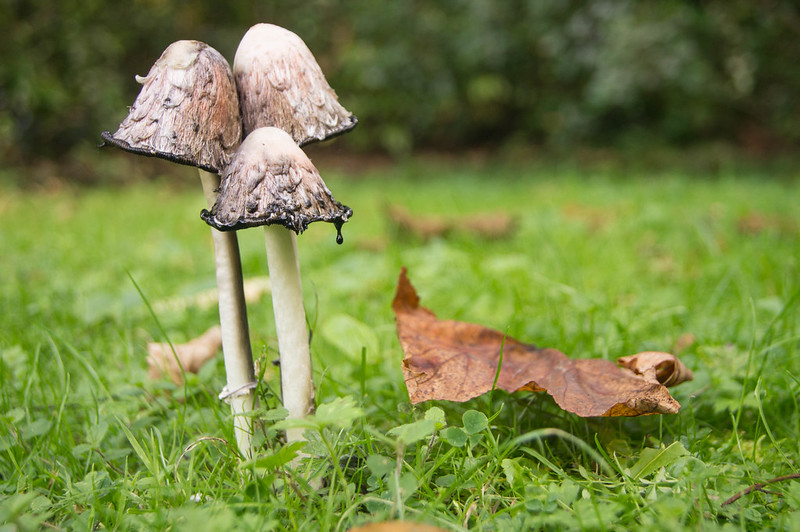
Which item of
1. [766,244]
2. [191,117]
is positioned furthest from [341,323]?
[766,244]

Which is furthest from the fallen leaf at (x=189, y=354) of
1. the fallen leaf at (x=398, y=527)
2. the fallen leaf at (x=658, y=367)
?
the fallen leaf at (x=658, y=367)

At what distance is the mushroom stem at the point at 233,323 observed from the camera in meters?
1.19

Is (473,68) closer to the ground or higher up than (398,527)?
higher up

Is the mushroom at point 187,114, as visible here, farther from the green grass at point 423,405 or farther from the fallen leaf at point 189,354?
the fallen leaf at point 189,354

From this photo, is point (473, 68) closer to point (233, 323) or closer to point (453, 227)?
point (453, 227)

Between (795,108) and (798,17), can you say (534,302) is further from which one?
(795,108)

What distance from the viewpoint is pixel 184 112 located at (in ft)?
3.44

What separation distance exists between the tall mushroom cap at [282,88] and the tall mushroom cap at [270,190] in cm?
8

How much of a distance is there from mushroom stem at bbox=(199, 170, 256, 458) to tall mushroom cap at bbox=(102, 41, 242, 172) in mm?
111

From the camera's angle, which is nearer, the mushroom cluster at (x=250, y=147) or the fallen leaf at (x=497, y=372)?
the mushroom cluster at (x=250, y=147)

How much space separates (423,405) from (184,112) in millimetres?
770

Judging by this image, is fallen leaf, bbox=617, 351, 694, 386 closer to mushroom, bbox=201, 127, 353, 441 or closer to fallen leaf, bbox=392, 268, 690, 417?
fallen leaf, bbox=392, 268, 690, 417

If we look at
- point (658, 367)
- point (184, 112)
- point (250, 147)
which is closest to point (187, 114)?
point (184, 112)

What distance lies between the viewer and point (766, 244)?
292 cm
